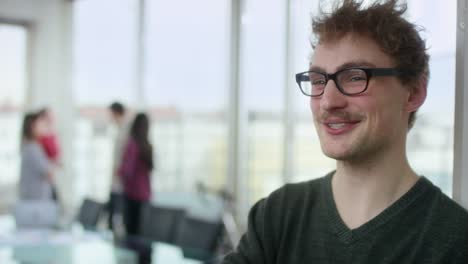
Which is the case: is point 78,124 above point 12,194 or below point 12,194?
above

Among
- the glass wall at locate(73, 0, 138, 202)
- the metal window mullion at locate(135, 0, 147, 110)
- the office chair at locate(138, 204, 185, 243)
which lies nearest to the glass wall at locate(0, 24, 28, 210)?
the glass wall at locate(73, 0, 138, 202)

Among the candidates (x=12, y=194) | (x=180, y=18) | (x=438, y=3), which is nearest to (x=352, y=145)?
(x=438, y=3)

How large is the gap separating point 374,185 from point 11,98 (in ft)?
A: 20.7

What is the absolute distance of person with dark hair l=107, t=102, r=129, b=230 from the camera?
4.63 metres

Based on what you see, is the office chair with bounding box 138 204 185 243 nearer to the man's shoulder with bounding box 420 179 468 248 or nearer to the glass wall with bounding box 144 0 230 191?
the glass wall with bounding box 144 0 230 191

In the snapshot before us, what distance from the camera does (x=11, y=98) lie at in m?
6.45

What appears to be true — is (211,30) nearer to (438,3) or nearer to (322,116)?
(438,3)

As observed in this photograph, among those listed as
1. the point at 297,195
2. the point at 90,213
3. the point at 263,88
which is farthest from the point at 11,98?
the point at 297,195

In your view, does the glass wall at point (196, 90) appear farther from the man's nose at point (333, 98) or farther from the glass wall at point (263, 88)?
the man's nose at point (333, 98)

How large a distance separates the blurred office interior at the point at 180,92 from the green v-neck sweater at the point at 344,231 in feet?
2.50

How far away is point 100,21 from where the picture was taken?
6387 millimetres

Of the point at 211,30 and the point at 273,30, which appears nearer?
the point at 273,30

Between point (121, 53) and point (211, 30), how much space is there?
1.81 metres

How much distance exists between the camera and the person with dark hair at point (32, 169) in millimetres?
4258
